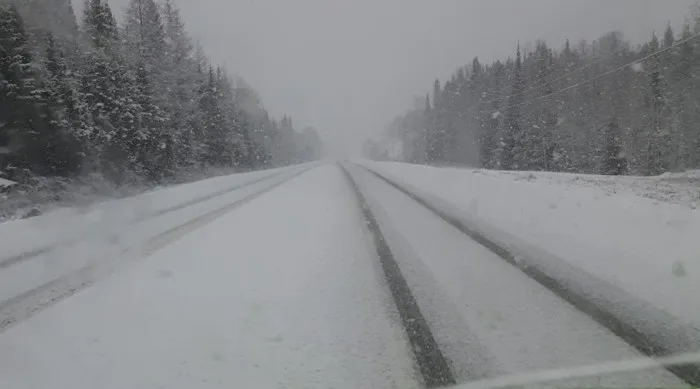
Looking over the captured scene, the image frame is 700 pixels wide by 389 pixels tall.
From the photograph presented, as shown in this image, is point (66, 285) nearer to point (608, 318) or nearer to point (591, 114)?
point (608, 318)

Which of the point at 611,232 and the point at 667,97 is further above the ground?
the point at 667,97

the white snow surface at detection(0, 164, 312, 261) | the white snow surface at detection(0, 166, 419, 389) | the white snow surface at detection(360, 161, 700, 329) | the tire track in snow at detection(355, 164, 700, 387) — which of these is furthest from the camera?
the white snow surface at detection(0, 164, 312, 261)

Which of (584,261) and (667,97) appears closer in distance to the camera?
(584,261)

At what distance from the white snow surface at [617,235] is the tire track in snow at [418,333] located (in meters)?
2.08

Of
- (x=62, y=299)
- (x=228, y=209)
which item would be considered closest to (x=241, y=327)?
(x=62, y=299)

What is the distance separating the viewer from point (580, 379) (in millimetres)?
2477

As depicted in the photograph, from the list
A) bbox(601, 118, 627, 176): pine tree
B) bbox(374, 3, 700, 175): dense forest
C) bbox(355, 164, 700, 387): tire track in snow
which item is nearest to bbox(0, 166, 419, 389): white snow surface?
bbox(355, 164, 700, 387): tire track in snow

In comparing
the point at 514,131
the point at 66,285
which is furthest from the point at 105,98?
the point at 514,131

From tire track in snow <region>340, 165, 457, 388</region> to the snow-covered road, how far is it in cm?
4

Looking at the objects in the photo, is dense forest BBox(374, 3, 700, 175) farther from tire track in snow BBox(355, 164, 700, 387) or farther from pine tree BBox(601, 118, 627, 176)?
tire track in snow BBox(355, 164, 700, 387)

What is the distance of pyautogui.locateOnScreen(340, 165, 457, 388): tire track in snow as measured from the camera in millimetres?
2553

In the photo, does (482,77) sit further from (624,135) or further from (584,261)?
(584,261)

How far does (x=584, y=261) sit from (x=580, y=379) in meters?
2.91

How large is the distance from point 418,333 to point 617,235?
442 cm
